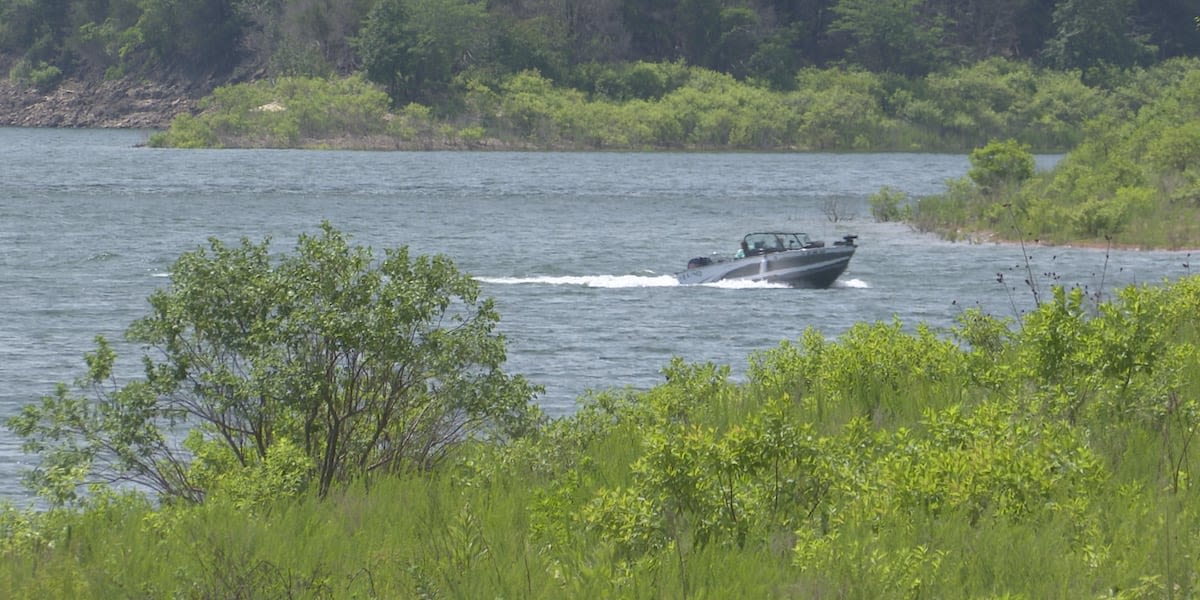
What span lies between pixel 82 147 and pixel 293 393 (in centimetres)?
10939

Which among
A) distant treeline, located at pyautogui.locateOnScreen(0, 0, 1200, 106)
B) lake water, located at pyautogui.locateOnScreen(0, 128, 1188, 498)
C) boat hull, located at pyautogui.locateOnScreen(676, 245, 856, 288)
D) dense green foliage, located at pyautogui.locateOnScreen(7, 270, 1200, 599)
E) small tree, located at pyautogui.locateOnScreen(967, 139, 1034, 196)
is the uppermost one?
distant treeline, located at pyautogui.locateOnScreen(0, 0, 1200, 106)

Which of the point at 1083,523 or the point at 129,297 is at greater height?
the point at 1083,523

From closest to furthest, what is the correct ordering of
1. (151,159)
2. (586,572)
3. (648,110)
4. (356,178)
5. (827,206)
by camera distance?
1. (586,572)
2. (827,206)
3. (356,178)
4. (151,159)
5. (648,110)

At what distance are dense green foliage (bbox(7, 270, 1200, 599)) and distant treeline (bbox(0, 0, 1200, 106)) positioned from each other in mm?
115506

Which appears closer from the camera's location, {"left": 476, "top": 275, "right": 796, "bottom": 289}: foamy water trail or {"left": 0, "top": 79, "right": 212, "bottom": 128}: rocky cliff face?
{"left": 476, "top": 275, "right": 796, "bottom": 289}: foamy water trail

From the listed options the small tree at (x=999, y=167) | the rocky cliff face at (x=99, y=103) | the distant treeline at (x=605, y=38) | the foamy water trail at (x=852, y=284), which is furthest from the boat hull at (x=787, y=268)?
the rocky cliff face at (x=99, y=103)

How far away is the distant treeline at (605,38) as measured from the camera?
129 metres

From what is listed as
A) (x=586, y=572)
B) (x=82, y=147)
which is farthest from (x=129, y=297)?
(x=82, y=147)

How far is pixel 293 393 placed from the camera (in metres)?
13.7

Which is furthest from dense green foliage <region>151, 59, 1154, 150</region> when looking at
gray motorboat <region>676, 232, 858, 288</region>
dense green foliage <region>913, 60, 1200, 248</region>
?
gray motorboat <region>676, 232, 858, 288</region>

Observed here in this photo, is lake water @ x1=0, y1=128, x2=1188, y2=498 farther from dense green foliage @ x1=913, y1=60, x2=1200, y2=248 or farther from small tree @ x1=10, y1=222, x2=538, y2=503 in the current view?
small tree @ x1=10, y1=222, x2=538, y2=503

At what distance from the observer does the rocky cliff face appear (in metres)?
150

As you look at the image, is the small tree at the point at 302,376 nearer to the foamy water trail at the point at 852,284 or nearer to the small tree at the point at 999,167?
the foamy water trail at the point at 852,284

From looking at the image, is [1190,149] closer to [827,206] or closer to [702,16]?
[827,206]
